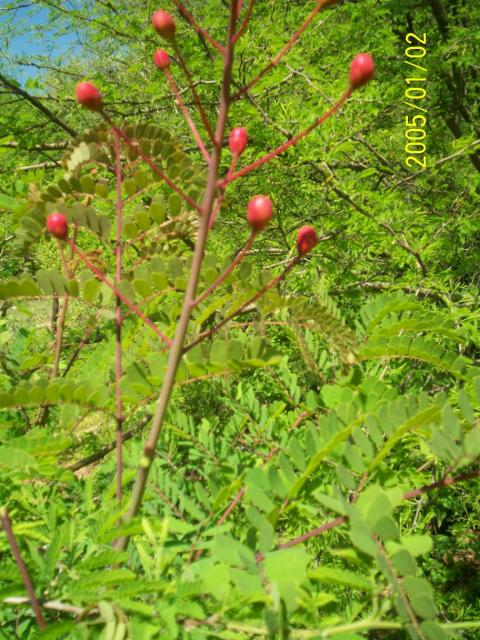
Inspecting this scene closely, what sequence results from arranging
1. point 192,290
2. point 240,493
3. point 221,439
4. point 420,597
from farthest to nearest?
point 221,439
point 240,493
point 192,290
point 420,597

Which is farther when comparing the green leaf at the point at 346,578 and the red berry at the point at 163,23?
the red berry at the point at 163,23

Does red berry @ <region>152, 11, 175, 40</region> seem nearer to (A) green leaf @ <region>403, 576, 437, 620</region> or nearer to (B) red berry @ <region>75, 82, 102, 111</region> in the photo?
(B) red berry @ <region>75, 82, 102, 111</region>

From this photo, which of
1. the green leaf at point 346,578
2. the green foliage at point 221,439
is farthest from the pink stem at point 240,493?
the green leaf at point 346,578

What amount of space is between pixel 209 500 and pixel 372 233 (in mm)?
1218

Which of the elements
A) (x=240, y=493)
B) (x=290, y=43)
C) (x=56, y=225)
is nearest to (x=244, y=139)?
(x=290, y=43)

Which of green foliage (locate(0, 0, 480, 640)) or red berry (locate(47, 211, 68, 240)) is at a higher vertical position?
red berry (locate(47, 211, 68, 240))

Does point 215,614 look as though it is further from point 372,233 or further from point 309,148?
point 309,148

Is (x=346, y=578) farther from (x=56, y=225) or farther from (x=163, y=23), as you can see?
(x=163, y=23)

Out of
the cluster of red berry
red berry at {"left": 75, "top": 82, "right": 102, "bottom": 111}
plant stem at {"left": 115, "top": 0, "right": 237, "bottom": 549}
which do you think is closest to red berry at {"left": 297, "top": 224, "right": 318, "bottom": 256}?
the cluster of red berry

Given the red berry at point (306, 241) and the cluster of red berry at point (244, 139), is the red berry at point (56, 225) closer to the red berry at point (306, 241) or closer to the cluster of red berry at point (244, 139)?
the cluster of red berry at point (244, 139)

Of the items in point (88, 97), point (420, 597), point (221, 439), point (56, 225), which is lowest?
point (420, 597)

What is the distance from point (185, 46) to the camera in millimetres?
2467

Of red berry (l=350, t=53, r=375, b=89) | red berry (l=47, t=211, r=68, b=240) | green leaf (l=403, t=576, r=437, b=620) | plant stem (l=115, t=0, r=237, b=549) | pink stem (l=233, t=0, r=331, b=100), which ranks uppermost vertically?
pink stem (l=233, t=0, r=331, b=100)

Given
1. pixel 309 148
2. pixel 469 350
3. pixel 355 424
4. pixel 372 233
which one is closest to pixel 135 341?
pixel 355 424
